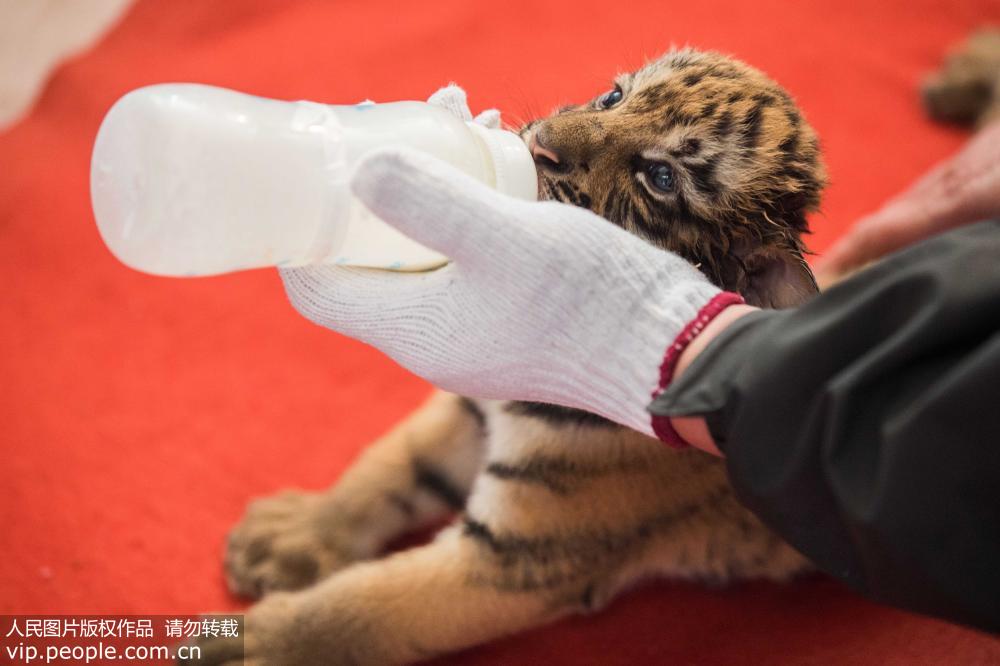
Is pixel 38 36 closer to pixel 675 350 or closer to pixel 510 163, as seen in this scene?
pixel 510 163

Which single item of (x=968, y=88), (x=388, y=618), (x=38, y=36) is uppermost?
(x=38, y=36)

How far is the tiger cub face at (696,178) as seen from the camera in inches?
50.7

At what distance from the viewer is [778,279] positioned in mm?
1247

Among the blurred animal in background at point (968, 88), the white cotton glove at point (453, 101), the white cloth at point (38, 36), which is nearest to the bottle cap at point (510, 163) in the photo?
the white cotton glove at point (453, 101)

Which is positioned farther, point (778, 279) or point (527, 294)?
point (778, 279)

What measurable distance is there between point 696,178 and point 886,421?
541mm

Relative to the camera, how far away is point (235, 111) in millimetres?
1095

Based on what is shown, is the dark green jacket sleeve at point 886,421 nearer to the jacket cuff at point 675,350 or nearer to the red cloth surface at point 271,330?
the jacket cuff at point 675,350

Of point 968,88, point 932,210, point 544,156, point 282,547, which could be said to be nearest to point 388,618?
point 282,547

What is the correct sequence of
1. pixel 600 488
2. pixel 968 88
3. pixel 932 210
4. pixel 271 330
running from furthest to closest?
1. pixel 968 88
2. pixel 271 330
3. pixel 932 210
4. pixel 600 488

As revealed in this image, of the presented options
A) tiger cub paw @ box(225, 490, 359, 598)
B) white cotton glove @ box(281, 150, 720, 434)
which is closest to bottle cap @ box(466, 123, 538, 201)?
white cotton glove @ box(281, 150, 720, 434)

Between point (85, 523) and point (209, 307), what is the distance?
0.58m

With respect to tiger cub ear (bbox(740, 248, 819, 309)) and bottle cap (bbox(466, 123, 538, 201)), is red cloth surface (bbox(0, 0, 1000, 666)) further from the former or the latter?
tiger cub ear (bbox(740, 248, 819, 309))

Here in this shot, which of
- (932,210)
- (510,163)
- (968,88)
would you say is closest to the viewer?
(510,163)
